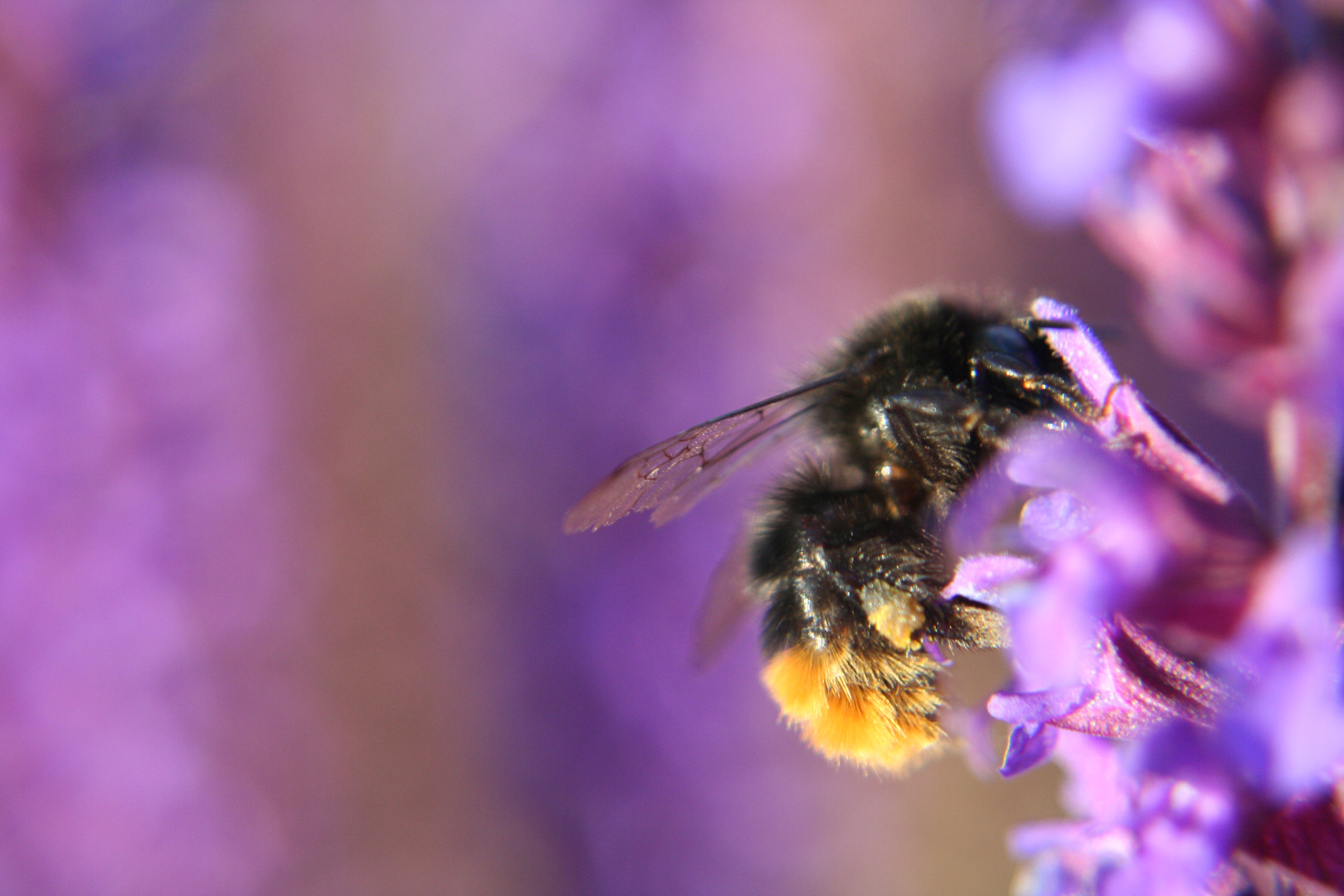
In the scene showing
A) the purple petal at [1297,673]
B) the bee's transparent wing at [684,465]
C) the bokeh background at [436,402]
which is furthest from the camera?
the bokeh background at [436,402]

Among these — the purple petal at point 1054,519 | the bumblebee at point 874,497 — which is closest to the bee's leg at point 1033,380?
the bumblebee at point 874,497

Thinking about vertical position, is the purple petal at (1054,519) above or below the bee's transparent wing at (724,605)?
below

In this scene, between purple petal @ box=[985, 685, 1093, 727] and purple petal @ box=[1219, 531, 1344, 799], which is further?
purple petal @ box=[985, 685, 1093, 727]

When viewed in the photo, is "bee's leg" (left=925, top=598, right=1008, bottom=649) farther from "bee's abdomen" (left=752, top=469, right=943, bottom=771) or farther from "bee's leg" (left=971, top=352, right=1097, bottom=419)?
"bee's leg" (left=971, top=352, right=1097, bottom=419)

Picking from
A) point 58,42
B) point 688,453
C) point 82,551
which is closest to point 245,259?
point 58,42

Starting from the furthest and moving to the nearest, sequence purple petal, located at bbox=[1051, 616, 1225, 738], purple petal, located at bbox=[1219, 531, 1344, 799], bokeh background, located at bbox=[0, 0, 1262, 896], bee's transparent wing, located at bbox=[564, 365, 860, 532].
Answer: bokeh background, located at bbox=[0, 0, 1262, 896], bee's transparent wing, located at bbox=[564, 365, 860, 532], purple petal, located at bbox=[1051, 616, 1225, 738], purple petal, located at bbox=[1219, 531, 1344, 799]

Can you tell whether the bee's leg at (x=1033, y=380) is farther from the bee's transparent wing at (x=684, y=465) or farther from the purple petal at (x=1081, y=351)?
the bee's transparent wing at (x=684, y=465)

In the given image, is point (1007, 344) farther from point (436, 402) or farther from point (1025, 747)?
point (436, 402)

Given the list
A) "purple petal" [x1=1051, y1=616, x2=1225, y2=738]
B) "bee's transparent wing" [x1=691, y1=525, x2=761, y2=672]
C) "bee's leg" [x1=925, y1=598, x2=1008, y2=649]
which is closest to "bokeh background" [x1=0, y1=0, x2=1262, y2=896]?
"bee's transparent wing" [x1=691, y1=525, x2=761, y2=672]
